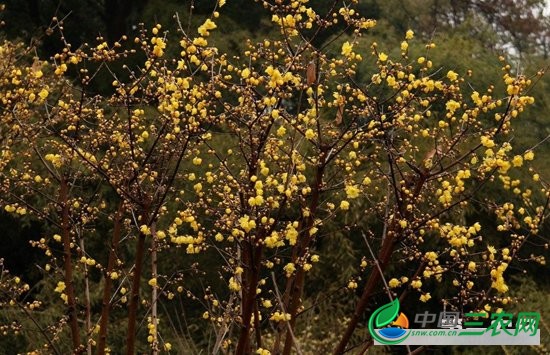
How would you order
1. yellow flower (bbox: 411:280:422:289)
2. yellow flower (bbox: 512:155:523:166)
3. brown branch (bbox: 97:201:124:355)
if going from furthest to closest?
brown branch (bbox: 97:201:124:355)
yellow flower (bbox: 411:280:422:289)
yellow flower (bbox: 512:155:523:166)

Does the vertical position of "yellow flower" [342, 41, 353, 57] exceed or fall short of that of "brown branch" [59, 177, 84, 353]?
it exceeds it

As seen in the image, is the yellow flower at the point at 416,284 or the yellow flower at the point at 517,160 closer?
the yellow flower at the point at 517,160

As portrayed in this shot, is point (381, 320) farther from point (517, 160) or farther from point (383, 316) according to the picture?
point (517, 160)

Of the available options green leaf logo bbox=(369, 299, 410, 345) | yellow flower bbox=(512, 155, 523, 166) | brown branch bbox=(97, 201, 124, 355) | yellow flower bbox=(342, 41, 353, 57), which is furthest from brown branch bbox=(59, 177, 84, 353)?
yellow flower bbox=(512, 155, 523, 166)

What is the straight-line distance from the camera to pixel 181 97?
2.53 meters

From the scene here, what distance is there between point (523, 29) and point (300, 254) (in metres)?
10.3

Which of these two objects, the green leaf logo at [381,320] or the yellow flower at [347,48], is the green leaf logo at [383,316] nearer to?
the green leaf logo at [381,320]

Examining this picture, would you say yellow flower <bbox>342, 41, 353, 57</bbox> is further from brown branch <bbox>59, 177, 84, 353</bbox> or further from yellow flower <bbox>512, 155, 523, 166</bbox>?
brown branch <bbox>59, 177, 84, 353</bbox>

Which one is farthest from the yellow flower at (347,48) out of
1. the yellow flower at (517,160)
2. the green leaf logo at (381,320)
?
the green leaf logo at (381,320)

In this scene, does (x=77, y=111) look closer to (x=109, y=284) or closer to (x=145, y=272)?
(x=109, y=284)

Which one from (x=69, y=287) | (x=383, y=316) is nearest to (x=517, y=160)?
(x=383, y=316)

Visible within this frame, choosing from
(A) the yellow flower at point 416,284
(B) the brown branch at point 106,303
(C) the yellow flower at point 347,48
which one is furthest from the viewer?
(B) the brown branch at point 106,303

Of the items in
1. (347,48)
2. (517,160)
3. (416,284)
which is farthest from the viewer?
(347,48)

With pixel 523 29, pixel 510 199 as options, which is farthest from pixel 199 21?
pixel 523 29
